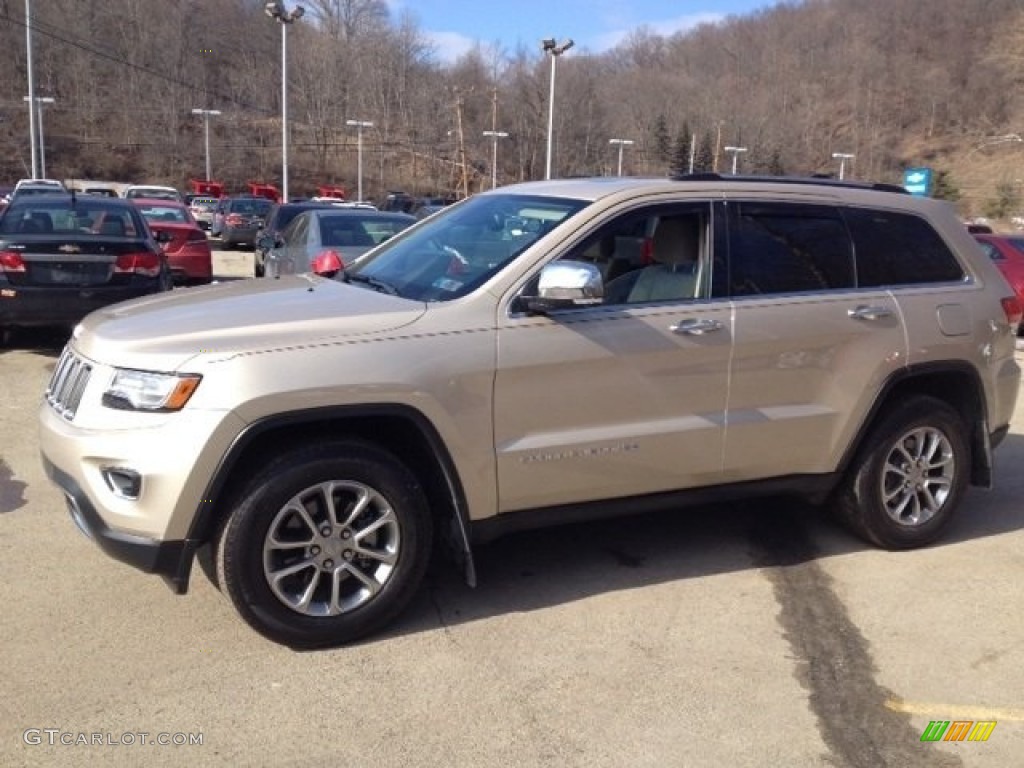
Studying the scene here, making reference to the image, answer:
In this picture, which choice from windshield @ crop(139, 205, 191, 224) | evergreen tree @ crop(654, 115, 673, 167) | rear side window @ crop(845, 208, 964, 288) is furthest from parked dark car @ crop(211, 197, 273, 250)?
evergreen tree @ crop(654, 115, 673, 167)

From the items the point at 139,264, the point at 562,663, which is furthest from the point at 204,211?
the point at 562,663

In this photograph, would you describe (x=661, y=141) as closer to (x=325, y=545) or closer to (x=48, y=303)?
(x=48, y=303)

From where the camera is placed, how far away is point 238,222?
91.2 feet

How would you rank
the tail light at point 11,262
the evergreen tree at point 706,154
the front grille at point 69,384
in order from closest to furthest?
the front grille at point 69,384, the tail light at point 11,262, the evergreen tree at point 706,154

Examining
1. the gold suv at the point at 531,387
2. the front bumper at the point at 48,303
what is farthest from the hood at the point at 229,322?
the front bumper at the point at 48,303

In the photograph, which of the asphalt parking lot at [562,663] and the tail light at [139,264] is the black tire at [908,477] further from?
the tail light at [139,264]

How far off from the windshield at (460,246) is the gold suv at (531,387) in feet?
0.06

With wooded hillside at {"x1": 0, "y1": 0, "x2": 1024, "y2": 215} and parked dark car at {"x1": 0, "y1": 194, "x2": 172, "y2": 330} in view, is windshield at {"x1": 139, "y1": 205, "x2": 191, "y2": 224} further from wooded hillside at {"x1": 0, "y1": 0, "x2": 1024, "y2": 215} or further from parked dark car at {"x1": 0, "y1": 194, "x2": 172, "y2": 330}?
wooded hillside at {"x1": 0, "y1": 0, "x2": 1024, "y2": 215}

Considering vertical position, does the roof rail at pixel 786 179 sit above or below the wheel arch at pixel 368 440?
above

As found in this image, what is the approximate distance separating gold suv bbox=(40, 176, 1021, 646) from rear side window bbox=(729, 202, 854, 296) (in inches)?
0.5

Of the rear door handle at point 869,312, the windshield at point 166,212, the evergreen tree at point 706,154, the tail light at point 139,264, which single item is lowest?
the windshield at point 166,212

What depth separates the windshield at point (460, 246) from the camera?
4.17m

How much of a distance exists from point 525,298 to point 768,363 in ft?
4.19

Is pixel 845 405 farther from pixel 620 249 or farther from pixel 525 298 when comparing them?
pixel 525 298
